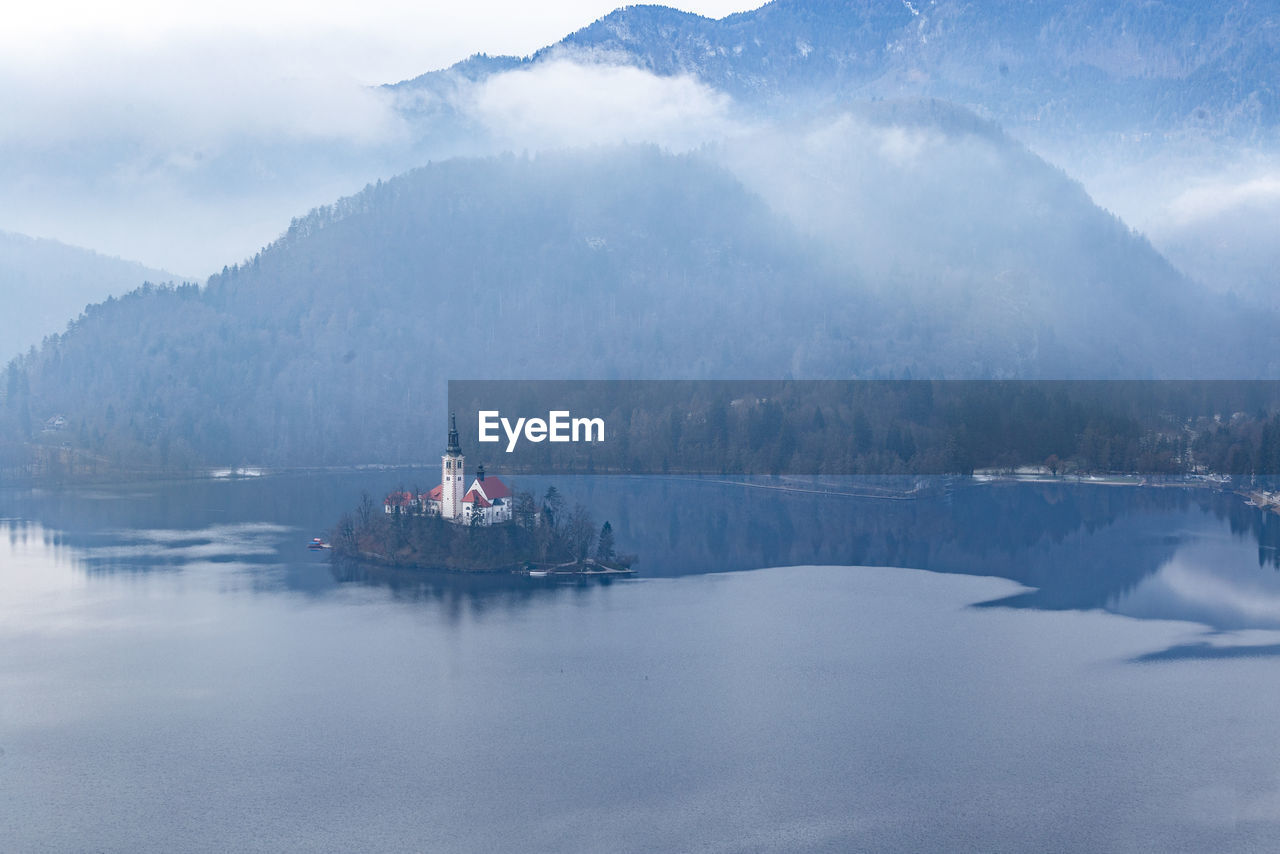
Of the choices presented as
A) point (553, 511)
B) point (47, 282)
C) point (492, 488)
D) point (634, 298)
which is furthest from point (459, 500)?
point (47, 282)

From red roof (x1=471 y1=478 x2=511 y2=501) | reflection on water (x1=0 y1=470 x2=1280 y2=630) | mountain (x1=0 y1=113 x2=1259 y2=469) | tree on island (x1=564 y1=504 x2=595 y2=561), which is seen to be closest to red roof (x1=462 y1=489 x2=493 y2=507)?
red roof (x1=471 y1=478 x2=511 y2=501)

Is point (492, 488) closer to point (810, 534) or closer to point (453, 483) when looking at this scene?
point (453, 483)

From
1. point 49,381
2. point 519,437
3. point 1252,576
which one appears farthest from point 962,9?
point 1252,576

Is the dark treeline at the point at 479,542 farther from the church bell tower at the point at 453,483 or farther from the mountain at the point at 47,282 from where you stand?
the mountain at the point at 47,282

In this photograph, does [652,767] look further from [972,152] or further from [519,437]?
[972,152]

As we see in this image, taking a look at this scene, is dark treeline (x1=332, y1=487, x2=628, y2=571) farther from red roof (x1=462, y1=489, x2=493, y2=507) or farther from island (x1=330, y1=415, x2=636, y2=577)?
red roof (x1=462, y1=489, x2=493, y2=507)

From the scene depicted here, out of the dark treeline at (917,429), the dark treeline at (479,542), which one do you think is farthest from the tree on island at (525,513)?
the dark treeline at (917,429)
